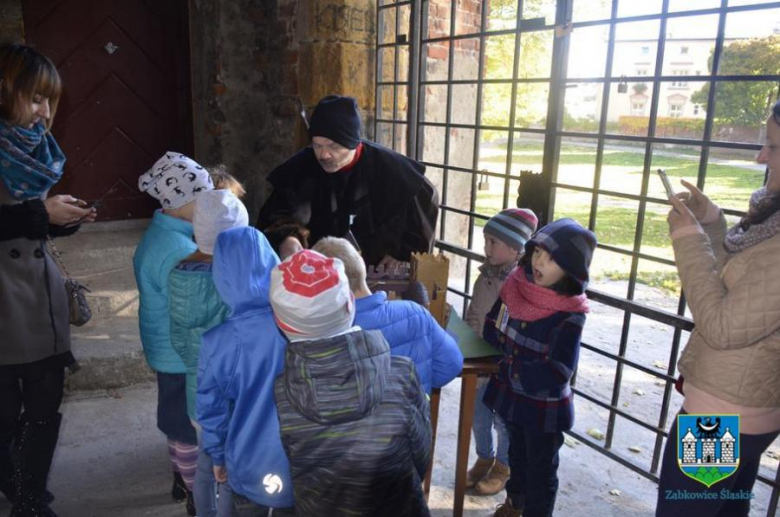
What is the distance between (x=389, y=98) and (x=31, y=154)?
2608mm

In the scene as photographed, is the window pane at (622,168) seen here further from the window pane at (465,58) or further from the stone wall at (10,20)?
the stone wall at (10,20)

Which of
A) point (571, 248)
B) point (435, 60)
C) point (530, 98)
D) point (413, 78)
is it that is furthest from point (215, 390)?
point (530, 98)

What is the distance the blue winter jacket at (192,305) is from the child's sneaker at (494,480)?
57.7 inches

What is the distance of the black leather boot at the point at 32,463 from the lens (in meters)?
2.34

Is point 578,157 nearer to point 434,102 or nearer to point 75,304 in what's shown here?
point 434,102

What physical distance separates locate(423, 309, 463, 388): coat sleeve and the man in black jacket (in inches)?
43.8

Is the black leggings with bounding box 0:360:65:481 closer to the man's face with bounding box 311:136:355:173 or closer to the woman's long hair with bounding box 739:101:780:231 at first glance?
the man's face with bounding box 311:136:355:173

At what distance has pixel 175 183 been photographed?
7.68ft

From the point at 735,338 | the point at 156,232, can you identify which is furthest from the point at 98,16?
the point at 735,338

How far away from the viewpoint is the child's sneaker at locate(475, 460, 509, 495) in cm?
281

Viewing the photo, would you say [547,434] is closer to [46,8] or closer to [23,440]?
[23,440]

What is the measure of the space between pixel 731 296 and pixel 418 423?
91 cm

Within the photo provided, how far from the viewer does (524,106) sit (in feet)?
25.3

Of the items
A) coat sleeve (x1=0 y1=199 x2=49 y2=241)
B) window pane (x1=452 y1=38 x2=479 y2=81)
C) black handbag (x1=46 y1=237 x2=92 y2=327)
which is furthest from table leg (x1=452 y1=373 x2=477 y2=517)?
window pane (x1=452 y1=38 x2=479 y2=81)
